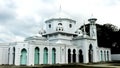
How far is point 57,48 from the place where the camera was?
142ft

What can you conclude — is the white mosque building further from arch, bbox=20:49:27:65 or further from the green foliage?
the green foliage

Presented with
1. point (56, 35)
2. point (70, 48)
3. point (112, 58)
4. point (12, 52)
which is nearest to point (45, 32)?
point (56, 35)

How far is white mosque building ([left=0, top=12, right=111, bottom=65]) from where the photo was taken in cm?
3872

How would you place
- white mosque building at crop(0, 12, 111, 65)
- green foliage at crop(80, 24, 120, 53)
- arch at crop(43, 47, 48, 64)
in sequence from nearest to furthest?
white mosque building at crop(0, 12, 111, 65), arch at crop(43, 47, 48, 64), green foliage at crop(80, 24, 120, 53)

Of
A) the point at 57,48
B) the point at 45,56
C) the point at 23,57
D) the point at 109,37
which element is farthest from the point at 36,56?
the point at 109,37

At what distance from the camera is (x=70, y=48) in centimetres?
4638

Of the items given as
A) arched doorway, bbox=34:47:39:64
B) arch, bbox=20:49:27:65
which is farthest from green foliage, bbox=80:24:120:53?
arch, bbox=20:49:27:65

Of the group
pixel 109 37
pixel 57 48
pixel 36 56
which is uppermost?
pixel 109 37

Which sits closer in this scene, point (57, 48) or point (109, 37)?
point (57, 48)

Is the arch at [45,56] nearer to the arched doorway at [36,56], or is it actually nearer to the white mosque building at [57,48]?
the white mosque building at [57,48]

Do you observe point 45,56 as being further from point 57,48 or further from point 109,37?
point 109,37

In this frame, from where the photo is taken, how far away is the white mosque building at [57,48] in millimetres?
38719

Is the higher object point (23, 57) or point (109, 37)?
point (109, 37)

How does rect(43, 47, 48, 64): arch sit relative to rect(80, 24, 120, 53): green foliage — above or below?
below
